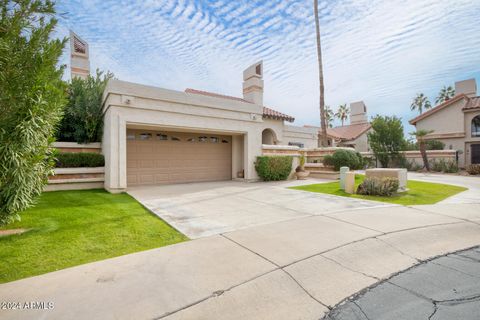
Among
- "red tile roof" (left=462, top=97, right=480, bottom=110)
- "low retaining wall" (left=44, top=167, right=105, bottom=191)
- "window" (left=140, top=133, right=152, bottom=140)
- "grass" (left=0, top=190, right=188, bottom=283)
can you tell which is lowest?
"grass" (left=0, top=190, right=188, bottom=283)

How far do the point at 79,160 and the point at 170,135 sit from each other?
4.21 meters

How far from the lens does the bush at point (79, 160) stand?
33.3ft

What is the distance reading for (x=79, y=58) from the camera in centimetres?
1512

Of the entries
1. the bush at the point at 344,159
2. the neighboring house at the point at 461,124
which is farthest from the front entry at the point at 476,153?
the bush at the point at 344,159

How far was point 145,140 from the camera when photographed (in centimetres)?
1228

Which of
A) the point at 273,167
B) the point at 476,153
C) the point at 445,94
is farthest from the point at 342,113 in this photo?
the point at 273,167

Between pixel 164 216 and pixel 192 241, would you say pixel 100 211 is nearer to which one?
pixel 164 216

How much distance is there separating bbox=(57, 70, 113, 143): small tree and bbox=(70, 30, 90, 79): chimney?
3.55 meters

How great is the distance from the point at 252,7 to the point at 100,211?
34.7 ft

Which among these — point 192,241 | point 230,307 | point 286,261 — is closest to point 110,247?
point 192,241

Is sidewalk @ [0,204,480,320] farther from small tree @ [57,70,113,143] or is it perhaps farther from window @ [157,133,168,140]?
small tree @ [57,70,113,143]

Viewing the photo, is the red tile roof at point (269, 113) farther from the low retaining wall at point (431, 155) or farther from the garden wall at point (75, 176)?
the low retaining wall at point (431, 155)

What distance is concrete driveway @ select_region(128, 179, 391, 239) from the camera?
224 inches

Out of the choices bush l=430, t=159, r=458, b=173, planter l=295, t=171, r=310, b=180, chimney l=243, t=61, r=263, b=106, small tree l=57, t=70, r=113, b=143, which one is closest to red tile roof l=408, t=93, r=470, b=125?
bush l=430, t=159, r=458, b=173
